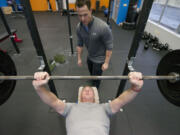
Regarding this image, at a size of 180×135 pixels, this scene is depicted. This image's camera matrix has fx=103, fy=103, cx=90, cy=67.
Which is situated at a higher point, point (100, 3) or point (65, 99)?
point (100, 3)

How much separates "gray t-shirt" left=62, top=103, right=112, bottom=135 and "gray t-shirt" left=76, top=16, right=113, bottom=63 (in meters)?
0.75

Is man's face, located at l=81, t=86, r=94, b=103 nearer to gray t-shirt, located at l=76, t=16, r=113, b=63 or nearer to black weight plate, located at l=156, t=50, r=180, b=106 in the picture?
gray t-shirt, located at l=76, t=16, r=113, b=63

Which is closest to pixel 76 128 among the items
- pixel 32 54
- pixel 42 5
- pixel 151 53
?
pixel 32 54

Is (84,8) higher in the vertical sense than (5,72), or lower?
higher

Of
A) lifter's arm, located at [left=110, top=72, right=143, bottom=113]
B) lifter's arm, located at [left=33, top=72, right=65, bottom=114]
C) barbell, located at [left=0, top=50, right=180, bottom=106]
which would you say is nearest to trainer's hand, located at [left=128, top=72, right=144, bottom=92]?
lifter's arm, located at [left=110, top=72, right=143, bottom=113]

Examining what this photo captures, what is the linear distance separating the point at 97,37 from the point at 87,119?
961 millimetres

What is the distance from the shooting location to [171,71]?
109 centimetres

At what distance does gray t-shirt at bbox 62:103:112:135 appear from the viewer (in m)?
0.95

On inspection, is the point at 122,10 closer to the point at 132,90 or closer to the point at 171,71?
the point at 171,71

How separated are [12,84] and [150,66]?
9.85ft

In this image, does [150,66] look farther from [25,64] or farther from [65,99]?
[25,64]

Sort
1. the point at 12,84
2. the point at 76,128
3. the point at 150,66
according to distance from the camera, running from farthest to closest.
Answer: the point at 150,66, the point at 12,84, the point at 76,128

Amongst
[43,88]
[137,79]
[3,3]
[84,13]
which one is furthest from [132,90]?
[3,3]

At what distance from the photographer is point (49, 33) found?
4.77 metres
